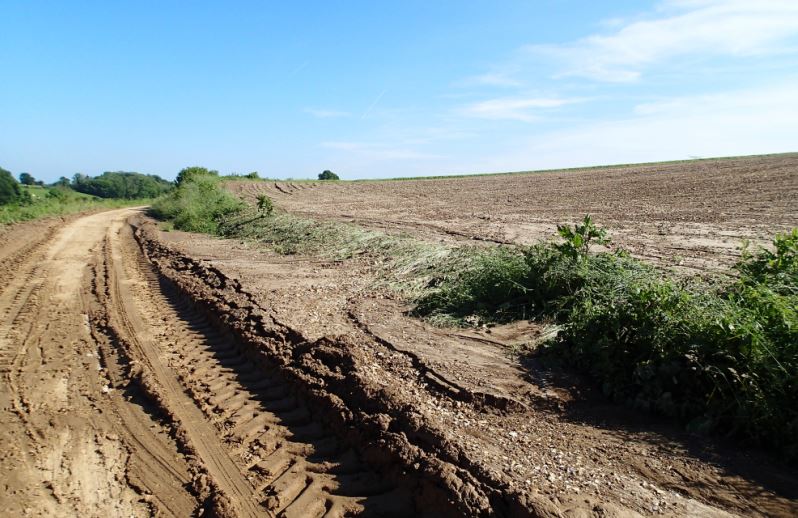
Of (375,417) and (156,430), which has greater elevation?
(375,417)

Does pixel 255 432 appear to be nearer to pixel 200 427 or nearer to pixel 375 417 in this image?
pixel 200 427

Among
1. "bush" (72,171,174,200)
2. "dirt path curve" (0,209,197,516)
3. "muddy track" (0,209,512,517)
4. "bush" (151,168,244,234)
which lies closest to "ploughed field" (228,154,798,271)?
"bush" (151,168,244,234)

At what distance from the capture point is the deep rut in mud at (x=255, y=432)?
11.3ft

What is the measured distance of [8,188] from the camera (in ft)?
142

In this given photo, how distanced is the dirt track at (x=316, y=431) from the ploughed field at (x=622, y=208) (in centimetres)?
485

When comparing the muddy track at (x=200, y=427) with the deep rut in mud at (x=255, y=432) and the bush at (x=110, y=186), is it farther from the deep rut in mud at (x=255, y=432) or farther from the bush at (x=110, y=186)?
the bush at (x=110, y=186)

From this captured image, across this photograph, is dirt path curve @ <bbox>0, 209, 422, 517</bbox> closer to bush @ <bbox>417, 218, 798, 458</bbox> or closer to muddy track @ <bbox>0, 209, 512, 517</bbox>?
muddy track @ <bbox>0, 209, 512, 517</bbox>

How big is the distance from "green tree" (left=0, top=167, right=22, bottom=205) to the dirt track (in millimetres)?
41968

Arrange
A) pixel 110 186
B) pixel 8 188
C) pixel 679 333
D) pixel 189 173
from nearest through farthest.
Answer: pixel 679 333, pixel 189 173, pixel 8 188, pixel 110 186

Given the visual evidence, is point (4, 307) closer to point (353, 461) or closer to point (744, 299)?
point (353, 461)

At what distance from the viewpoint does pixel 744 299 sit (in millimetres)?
4809

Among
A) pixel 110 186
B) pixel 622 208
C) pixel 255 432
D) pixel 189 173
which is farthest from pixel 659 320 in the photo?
pixel 110 186

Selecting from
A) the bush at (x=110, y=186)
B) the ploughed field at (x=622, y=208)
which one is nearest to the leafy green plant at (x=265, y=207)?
the ploughed field at (x=622, y=208)

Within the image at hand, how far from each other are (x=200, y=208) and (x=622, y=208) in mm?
15183
